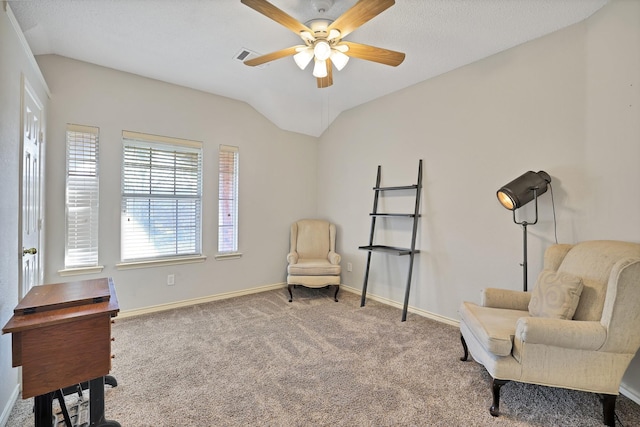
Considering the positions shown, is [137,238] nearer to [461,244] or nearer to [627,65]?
[461,244]

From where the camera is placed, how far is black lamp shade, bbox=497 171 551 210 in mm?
2301

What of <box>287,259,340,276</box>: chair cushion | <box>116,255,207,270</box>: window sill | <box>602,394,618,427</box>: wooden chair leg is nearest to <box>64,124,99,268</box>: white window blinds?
<box>116,255,207,270</box>: window sill

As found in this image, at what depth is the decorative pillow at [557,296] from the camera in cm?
181

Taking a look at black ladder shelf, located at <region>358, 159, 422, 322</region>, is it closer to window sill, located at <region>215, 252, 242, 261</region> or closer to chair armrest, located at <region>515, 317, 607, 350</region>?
chair armrest, located at <region>515, 317, 607, 350</region>

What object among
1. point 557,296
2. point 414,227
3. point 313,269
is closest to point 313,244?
point 313,269

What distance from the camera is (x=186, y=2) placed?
2096 mm

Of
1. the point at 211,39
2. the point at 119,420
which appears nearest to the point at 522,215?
the point at 211,39

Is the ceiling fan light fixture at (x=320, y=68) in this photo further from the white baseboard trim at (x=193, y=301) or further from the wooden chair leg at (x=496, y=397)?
the white baseboard trim at (x=193, y=301)

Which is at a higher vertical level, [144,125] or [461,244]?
[144,125]

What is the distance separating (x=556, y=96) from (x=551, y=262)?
4.50 ft

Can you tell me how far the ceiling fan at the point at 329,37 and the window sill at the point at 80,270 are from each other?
260 cm

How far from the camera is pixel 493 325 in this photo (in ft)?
6.24

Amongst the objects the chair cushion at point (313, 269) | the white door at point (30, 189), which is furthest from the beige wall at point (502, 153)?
the white door at point (30, 189)

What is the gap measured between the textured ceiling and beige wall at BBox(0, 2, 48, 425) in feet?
1.80
